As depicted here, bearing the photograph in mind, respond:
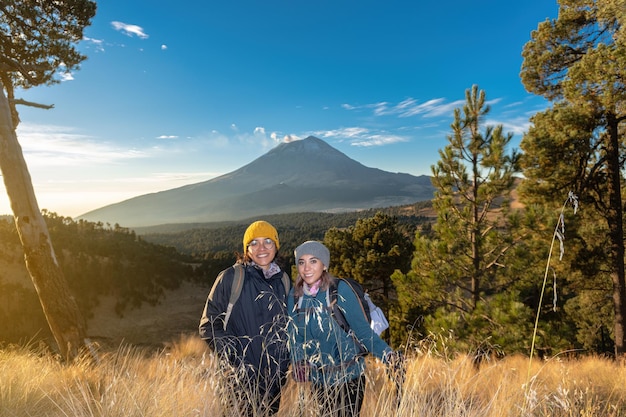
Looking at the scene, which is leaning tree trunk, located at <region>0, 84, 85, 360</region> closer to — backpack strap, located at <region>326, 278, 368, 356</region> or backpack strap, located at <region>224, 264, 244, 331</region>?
backpack strap, located at <region>224, 264, 244, 331</region>

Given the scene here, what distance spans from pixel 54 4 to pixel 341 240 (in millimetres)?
12700

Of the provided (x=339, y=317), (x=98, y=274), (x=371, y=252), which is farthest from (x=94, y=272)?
(x=339, y=317)

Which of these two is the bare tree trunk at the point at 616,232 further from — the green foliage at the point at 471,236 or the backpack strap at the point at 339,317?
the backpack strap at the point at 339,317

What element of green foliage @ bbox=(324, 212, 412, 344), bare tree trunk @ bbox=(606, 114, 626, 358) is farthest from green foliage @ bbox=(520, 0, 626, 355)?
green foliage @ bbox=(324, 212, 412, 344)

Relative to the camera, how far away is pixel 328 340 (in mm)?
2191

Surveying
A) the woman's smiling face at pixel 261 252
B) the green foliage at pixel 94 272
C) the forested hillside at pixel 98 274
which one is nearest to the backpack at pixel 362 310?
the woman's smiling face at pixel 261 252

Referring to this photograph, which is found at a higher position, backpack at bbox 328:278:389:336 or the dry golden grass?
backpack at bbox 328:278:389:336

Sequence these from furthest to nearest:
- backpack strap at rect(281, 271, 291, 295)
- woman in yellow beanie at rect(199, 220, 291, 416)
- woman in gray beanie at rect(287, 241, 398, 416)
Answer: backpack strap at rect(281, 271, 291, 295), woman in yellow beanie at rect(199, 220, 291, 416), woman in gray beanie at rect(287, 241, 398, 416)

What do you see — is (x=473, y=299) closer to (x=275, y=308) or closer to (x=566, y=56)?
(x=566, y=56)

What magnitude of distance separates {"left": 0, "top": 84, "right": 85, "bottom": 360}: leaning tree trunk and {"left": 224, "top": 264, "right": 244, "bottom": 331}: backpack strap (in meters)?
3.97

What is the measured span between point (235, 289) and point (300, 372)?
0.68m

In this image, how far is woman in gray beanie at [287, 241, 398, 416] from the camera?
6.86 ft

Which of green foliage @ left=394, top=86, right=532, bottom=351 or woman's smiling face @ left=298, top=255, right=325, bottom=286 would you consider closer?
woman's smiling face @ left=298, top=255, right=325, bottom=286

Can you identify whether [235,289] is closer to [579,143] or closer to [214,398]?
[214,398]
